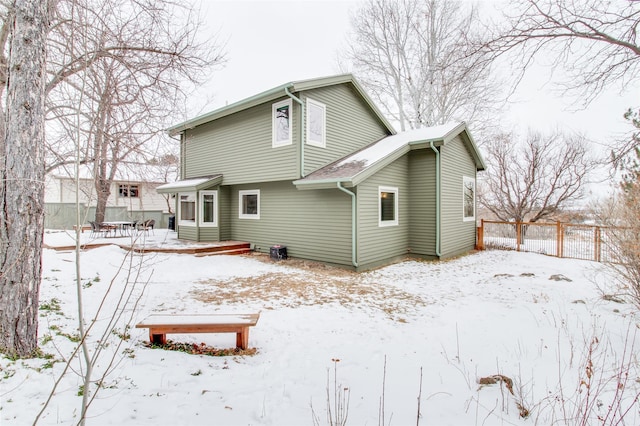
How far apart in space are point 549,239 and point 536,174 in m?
4.37

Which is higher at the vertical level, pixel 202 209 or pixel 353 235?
pixel 202 209

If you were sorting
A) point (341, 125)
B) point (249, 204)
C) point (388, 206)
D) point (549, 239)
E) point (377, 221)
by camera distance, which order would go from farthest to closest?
point (249, 204)
point (549, 239)
point (341, 125)
point (388, 206)
point (377, 221)

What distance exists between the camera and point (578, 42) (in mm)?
6293

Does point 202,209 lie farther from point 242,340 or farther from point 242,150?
point 242,340

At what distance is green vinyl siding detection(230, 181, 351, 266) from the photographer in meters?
9.09

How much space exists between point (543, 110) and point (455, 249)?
35.2 feet

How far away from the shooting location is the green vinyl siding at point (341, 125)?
32.6 ft

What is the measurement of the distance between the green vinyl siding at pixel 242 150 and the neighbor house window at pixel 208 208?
2.94 ft

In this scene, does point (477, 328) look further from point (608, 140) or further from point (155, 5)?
point (155, 5)

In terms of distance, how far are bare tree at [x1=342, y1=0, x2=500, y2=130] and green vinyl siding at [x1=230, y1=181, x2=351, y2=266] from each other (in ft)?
34.6

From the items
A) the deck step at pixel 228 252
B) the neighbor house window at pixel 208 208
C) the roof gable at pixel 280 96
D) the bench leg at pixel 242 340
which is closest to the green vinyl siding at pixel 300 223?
the deck step at pixel 228 252

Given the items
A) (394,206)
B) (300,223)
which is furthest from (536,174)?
(300,223)

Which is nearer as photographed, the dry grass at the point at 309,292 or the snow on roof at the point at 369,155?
the dry grass at the point at 309,292

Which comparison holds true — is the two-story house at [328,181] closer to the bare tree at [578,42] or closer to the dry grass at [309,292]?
the dry grass at [309,292]
